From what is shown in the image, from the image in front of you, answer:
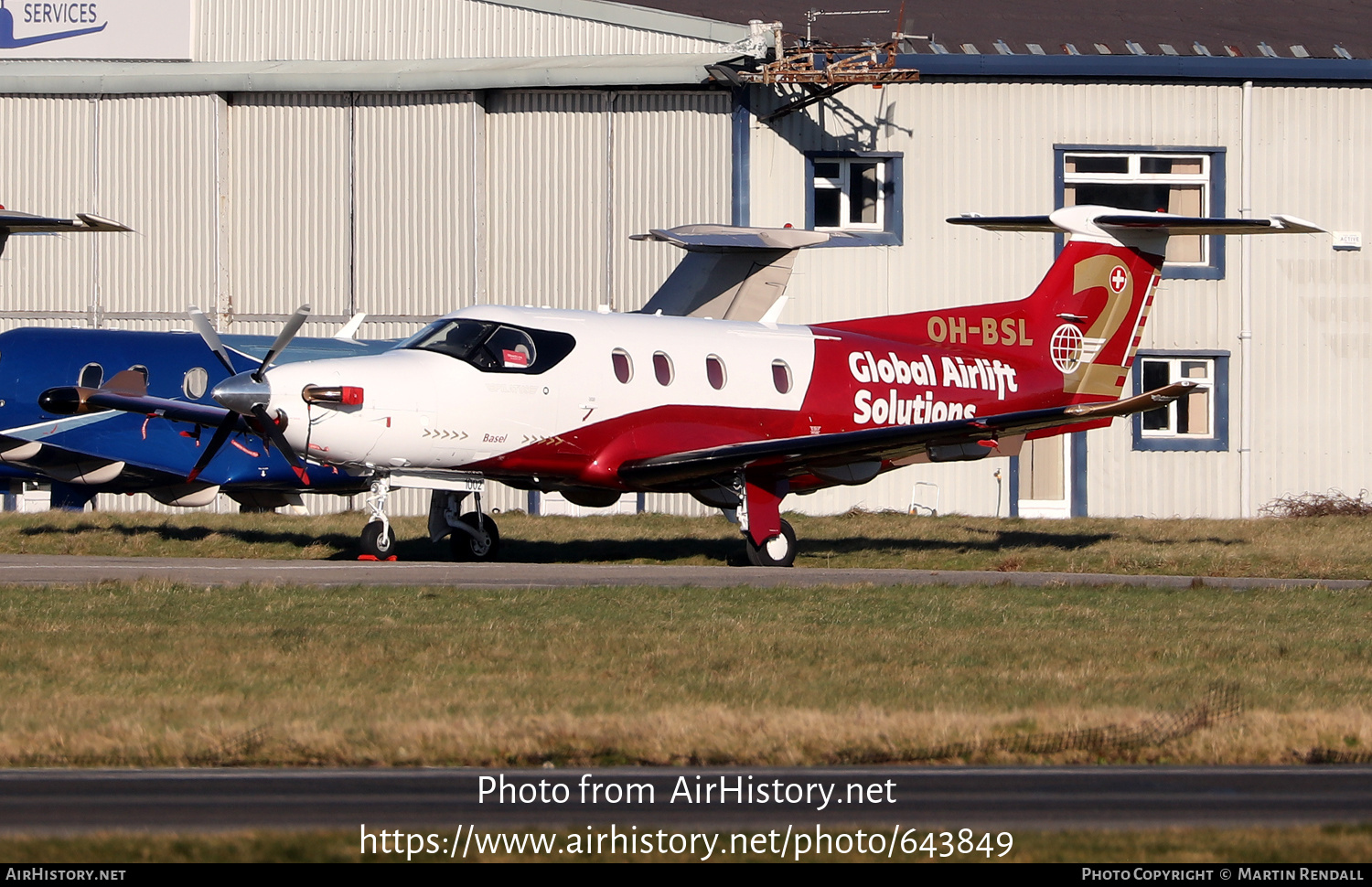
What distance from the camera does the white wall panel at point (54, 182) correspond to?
104 feet

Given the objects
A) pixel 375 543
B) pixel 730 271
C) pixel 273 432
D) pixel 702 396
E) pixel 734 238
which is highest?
pixel 734 238

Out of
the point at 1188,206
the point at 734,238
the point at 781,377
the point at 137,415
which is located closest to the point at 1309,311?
the point at 1188,206

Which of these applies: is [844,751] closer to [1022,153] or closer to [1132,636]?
[1132,636]

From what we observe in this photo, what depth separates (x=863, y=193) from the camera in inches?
1199

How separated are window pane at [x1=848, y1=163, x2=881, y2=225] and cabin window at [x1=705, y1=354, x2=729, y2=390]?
38.8 ft

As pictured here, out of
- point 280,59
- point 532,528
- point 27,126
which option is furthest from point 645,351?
point 27,126

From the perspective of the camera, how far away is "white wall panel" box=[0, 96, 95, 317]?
31.8 meters

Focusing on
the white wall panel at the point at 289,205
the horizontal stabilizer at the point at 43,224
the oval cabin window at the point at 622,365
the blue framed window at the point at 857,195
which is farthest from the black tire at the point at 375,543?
the blue framed window at the point at 857,195

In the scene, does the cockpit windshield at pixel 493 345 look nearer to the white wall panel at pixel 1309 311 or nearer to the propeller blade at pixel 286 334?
the propeller blade at pixel 286 334

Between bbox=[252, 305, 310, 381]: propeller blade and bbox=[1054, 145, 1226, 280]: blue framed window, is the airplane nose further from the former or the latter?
bbox=[1054, 145, 1226, 280]: blue framed window

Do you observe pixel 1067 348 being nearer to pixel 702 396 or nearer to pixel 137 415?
pixel 702 396

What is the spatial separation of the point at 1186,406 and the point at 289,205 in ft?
58.8

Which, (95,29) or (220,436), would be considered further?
(95,29)

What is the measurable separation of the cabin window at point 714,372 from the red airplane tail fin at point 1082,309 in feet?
8.93
